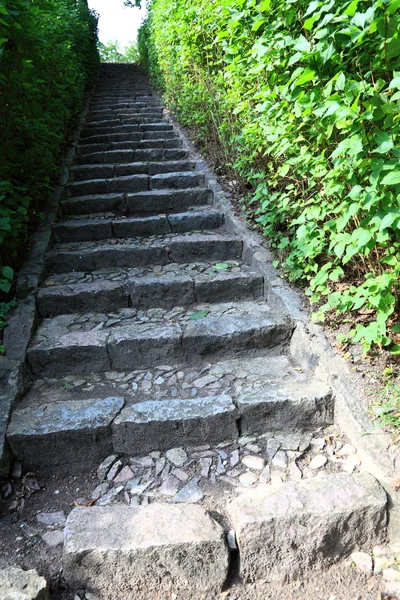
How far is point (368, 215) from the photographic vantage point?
1.88 m

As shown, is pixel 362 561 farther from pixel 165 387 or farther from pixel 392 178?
pixel 392 178

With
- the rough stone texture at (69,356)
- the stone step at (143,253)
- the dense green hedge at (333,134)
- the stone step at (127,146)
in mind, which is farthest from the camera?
the stone step at (127,146)

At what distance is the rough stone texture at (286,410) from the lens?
2090 mm

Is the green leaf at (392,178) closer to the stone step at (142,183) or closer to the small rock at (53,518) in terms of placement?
the small rock at (53,518)

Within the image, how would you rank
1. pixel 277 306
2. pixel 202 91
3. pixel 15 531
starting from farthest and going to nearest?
pixel 202 91 < pixel 277 306 < pixel 15 531

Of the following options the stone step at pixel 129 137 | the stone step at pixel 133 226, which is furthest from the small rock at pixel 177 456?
the stone step at pixel 129 137

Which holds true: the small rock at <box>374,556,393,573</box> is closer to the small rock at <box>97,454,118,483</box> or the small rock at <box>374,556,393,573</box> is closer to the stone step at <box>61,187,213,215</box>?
the small rock at <box>97,454,118,483</box>

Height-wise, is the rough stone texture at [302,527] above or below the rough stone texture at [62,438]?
below

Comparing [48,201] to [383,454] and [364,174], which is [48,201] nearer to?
[364,174]

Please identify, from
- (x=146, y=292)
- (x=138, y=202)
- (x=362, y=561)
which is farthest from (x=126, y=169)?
(x=362, y=561)

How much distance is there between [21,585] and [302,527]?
1021 mm

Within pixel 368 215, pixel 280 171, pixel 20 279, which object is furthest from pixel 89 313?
pixel 368 215

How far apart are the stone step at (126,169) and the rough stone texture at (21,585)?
4.23 m

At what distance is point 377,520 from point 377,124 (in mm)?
1651
